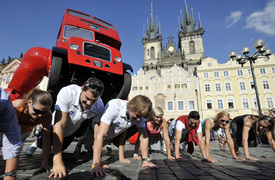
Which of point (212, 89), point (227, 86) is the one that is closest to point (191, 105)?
point (212, 89)

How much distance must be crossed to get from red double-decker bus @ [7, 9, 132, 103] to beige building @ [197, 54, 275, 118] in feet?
74.6

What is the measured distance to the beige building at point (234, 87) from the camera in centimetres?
2331

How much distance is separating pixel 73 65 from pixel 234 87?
27204 millimetres

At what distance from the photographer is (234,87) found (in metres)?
24.5

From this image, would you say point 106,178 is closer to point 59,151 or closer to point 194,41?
point 59,151

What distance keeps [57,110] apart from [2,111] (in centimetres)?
69

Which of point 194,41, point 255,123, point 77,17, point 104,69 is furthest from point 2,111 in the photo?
point 194,41

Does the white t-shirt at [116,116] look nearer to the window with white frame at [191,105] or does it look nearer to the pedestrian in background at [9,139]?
the pedestrian in background at [9,139]

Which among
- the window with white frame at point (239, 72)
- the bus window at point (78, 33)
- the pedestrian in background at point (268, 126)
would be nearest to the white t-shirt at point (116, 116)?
the bus window at point (78, 33)

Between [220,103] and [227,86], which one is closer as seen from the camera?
[220,103]

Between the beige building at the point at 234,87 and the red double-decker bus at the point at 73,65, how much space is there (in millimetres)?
22739

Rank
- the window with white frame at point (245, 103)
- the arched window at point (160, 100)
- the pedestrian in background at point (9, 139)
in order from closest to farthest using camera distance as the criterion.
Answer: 1. the pedestrian in background at point (9, 139)
2. the window with white frame at point (245, 103)
3. the arched window at point (160, 100)

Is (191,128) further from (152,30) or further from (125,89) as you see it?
(152,30)

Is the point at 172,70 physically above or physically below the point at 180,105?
above
